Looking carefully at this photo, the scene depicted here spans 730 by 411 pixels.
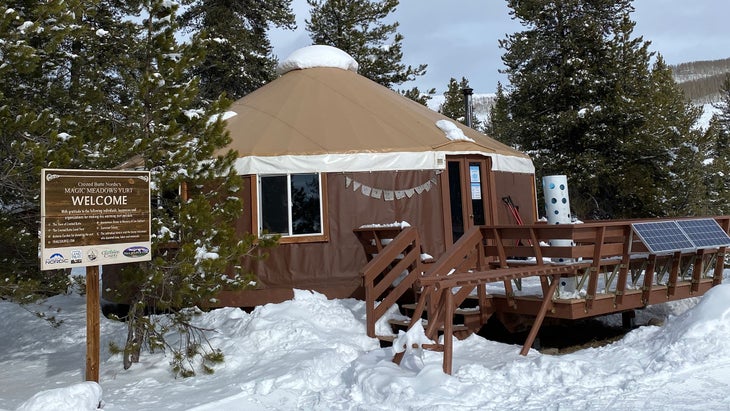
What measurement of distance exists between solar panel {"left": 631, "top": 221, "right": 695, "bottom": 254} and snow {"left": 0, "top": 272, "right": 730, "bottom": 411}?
0.73 metres

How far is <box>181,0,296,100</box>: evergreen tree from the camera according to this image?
17.0 m

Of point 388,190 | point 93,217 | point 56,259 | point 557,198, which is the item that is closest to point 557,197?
point 557,198

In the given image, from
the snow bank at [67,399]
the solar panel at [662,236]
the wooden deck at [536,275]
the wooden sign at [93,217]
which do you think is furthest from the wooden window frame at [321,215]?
the solar panel at [662,236]

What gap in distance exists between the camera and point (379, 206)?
8.49m

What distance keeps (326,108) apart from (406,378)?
18.6 feet

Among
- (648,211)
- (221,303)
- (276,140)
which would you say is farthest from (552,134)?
(221,303)

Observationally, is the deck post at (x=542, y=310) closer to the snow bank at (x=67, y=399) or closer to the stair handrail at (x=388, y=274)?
the stair handrail at (x=388, y=274)

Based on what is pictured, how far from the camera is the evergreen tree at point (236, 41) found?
17.0m

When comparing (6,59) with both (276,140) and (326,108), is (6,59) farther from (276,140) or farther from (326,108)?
(326,108)

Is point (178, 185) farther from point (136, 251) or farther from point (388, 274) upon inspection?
point (388, 274)

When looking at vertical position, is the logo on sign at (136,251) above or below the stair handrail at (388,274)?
above

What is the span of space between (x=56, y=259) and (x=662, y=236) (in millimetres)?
6050

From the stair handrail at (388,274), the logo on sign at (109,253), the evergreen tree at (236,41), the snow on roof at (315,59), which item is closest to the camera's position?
the logo on sign at (109,253)

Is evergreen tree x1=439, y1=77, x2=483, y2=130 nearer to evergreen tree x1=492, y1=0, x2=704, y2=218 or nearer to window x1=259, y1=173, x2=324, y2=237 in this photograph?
evergreen tree x1=492, y1=0, x2=704, y2=218
